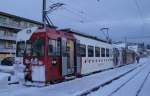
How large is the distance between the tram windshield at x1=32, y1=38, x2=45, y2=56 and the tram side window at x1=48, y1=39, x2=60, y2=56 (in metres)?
0.45

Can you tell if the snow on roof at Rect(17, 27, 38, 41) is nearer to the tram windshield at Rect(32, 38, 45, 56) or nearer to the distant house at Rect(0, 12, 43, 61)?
Answer: the tram windshield at Rect(32, 38, 45, 56)

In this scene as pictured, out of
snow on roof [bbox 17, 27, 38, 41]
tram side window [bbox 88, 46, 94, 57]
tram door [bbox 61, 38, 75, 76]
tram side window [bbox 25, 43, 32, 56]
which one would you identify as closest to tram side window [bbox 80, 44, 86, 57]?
tram side window [bbox 88, 46, 94, 57]

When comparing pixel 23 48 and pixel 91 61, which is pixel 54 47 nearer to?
pixel 23 48

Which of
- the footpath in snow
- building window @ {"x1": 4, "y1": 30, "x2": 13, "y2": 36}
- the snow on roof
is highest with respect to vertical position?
building window @ {"x1": 4, "y1": 30, "x2": 13, "y2": 36}

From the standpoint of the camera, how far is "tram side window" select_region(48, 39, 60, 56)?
17.4 meters

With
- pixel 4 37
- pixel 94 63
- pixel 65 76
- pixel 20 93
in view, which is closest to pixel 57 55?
pixel 65 76

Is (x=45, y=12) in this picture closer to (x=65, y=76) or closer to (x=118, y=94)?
(x=65, y=76)

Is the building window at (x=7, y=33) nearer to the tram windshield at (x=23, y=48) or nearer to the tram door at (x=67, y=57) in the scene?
the tram door at (x=67, y=57)

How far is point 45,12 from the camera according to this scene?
2556 centimetres

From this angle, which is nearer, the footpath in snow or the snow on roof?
the footpath in snow

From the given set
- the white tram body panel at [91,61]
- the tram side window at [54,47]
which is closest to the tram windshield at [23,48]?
the tram side window at [54,47]

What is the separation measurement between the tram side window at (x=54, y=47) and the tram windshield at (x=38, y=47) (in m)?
0.45

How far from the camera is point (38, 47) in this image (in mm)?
17250

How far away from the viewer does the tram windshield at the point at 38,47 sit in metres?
17.0
